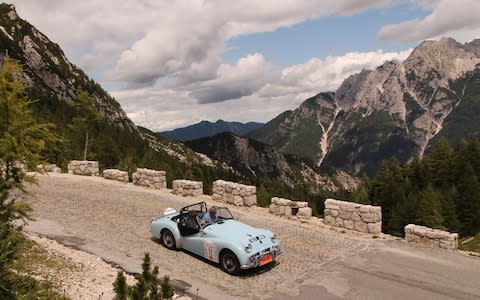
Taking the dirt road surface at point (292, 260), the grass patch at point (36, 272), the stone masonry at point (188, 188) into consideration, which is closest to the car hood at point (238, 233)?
the dirt road surface at point (292, 260)

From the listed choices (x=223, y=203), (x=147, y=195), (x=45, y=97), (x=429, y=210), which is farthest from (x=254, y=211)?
(x=45, y=97)

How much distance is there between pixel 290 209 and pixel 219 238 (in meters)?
6.72

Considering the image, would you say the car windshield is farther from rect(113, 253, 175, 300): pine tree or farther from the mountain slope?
the mountain slope

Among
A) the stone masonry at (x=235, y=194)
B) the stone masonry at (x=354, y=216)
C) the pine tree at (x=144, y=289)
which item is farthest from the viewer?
the stone masonry at (x=235, y=194)

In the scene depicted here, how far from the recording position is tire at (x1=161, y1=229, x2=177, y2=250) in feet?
46.2

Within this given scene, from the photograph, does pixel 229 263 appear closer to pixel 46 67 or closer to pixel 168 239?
pixel 168 239

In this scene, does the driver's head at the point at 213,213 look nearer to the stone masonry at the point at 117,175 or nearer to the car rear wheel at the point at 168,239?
the car rear wheel at the point at 168,239

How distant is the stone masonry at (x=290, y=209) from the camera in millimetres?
18234

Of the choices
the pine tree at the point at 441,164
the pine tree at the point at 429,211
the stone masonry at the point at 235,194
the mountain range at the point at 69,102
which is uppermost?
the mountain range at the point at 69,102

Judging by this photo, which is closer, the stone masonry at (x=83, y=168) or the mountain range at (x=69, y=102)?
the stone masonry at (x=83, y=168)

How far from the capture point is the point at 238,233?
1264 centimetres

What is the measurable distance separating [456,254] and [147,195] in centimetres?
1520

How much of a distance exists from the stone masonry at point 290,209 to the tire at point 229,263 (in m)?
6.74

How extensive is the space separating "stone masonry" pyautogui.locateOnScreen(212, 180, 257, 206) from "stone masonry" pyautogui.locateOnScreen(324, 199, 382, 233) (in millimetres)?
4343
